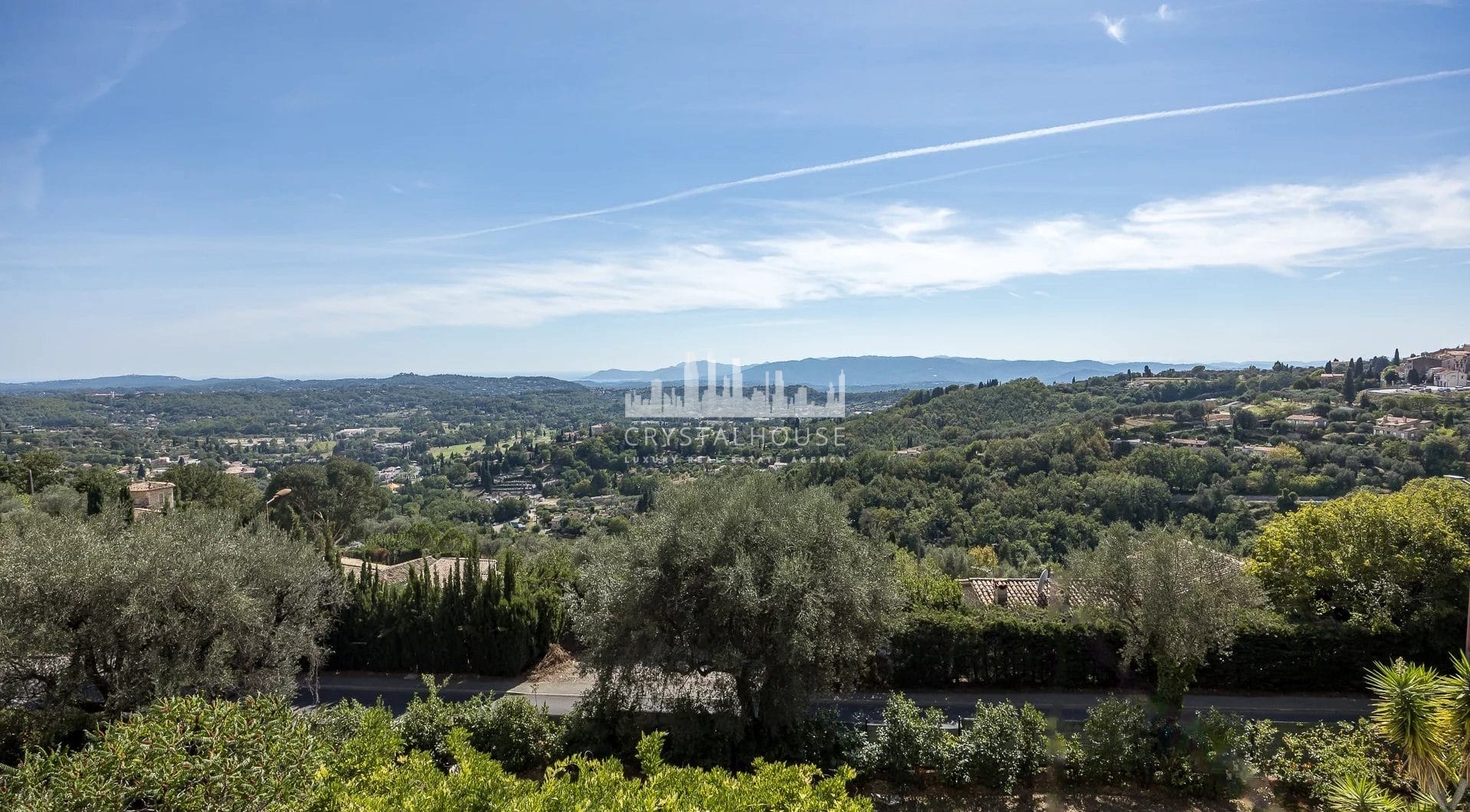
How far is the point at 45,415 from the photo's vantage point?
141 meters

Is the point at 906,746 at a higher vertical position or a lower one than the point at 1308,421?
lower

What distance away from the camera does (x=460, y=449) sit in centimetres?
12638

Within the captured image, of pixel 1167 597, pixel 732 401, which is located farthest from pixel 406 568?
pixel 732 401

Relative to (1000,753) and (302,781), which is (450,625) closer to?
(302,781)

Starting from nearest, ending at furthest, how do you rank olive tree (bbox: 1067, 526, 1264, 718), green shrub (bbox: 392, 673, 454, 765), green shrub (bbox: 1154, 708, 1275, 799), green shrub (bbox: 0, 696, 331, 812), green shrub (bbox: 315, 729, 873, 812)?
green shrub (bbox: 315, 729, 873, 812) < green shrub (bbox: 0, 696, 331, 812) < green shrub (bbox: 1154, 708, 1275, 799) < green shrub (bbox: 392, 673, 454, 765) < olive tree (bbox: 1067, 526, 1264, 718)

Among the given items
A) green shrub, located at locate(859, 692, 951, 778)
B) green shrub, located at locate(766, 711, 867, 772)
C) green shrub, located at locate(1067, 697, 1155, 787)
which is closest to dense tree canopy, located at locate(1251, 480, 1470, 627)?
green shrub, located at locate(1067, 697, 1155, 787)

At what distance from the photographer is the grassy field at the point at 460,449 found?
12019cm

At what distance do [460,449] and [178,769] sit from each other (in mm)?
127141

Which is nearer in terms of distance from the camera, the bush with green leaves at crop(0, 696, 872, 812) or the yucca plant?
the bush with green leaves at crop(0, 696, 872, 812)

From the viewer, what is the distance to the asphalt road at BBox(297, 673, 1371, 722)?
14461mm

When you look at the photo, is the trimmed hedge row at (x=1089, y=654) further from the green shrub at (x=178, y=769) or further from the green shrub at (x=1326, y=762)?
the green shrub at (x=178, y=769)

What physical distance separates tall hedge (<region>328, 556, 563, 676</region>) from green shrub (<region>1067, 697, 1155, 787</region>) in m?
12.9

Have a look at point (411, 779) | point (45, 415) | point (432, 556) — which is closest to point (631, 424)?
point (432, 556)

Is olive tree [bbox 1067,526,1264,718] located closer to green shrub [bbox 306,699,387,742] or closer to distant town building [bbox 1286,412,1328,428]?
green shrub [bbox 306,699,387,742]
